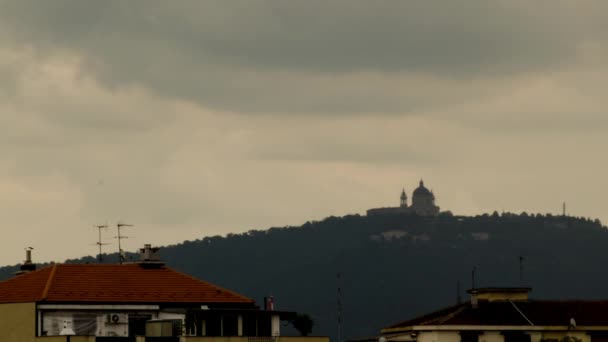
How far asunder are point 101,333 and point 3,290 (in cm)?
791

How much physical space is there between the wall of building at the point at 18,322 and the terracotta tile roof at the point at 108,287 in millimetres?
893

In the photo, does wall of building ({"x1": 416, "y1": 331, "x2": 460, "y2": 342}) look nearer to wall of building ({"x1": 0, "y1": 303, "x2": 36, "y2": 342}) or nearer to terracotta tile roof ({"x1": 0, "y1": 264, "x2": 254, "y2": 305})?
terracotta tile roof ({"x1": 0, "y1": 264, "x2": 254, "y2": 305})

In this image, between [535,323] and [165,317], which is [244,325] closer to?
[165,317]

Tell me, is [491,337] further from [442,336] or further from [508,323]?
[442,336]

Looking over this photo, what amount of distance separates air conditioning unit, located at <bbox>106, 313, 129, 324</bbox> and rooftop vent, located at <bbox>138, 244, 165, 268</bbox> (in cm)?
729

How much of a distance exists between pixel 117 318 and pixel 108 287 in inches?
98.6

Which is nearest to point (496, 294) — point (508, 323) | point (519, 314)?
point (519, 314)

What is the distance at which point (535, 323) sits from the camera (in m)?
140

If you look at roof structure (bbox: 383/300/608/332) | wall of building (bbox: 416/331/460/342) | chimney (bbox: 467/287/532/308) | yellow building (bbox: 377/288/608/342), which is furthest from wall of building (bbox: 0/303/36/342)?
chimney (bbox: 467/287/532/308)

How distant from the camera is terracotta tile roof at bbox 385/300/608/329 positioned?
138 metres

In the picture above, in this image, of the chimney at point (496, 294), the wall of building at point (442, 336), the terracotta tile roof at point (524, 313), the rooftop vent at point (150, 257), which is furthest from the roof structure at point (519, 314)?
the rooftop vent at point (150, 257)

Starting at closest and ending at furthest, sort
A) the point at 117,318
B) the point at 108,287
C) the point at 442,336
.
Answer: the point at 117,318 → the point at 108,287 → the point at 442,336

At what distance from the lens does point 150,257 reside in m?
123

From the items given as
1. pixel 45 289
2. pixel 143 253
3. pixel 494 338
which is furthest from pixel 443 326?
pixel 45 289
